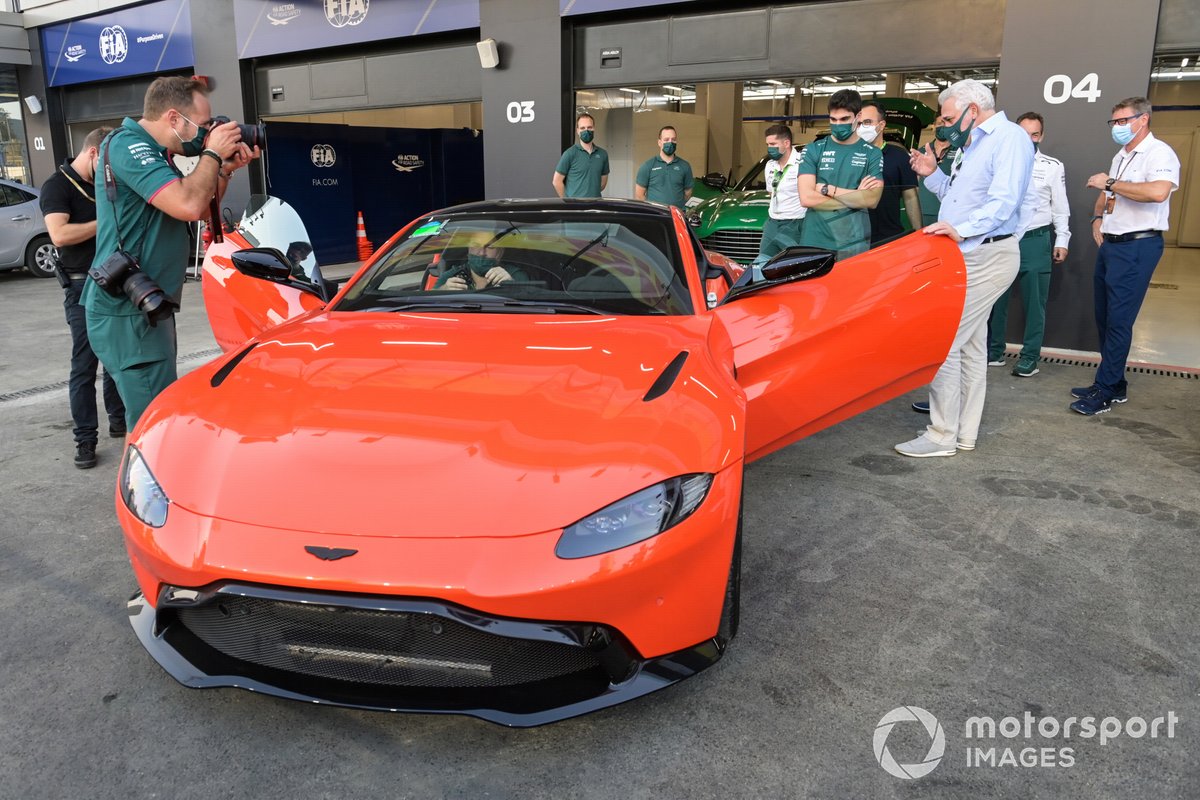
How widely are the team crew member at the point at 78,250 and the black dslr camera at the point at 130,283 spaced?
1380 mm

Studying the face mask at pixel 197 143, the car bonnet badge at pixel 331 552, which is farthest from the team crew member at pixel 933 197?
the car bonnet badge at pixel 331 552

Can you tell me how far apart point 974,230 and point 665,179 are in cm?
519

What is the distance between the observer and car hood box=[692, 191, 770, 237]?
8266 millimetres

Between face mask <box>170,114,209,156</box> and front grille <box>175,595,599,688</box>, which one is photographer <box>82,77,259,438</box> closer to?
face mask <box>170,114,209,156</box>

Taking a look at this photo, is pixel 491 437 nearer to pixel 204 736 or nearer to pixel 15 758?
pixel 204 736

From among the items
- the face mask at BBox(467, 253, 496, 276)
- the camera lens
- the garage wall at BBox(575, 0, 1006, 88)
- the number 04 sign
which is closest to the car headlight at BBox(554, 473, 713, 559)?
the face mask at BBox(467, 253, 496, 276)

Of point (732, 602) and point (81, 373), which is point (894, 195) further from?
point (81, 373)

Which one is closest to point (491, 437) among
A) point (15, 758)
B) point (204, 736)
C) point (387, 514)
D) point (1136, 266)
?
point (387, 514)

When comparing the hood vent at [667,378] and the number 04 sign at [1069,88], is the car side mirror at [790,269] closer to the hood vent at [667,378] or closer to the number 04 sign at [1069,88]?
the hood vent at [667,378]

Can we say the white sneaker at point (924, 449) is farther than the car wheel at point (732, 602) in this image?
Yes

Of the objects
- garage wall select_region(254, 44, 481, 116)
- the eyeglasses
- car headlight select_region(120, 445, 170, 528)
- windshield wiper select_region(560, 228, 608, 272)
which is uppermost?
garage wall select_region(254, 44, 481, 116)

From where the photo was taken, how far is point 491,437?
214cm

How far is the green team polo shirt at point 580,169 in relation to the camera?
8.56m

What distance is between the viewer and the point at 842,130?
18.0 ft
